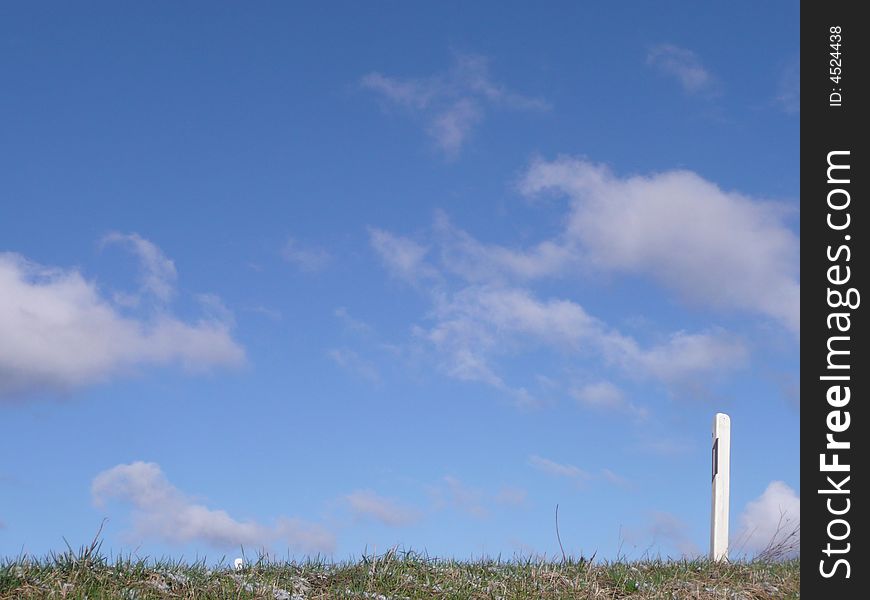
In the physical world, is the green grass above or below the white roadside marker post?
below

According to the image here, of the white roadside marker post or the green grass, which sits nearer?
the green grass

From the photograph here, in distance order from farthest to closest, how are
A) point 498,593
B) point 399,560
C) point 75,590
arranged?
point 399,560 < point 498,593 < point 75,590

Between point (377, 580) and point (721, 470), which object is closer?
point (377, 580)

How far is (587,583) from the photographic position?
31.3 feet

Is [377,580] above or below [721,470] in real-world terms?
below

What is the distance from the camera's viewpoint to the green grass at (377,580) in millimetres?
8586

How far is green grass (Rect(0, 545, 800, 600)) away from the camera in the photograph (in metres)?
8.59

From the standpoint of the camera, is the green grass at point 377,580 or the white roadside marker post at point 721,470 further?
the white roadside marker post at point 721,470

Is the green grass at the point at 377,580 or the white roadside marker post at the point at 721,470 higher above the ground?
the white roadside marker post at the point at 721,470

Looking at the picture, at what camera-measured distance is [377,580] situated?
919 centimetres
